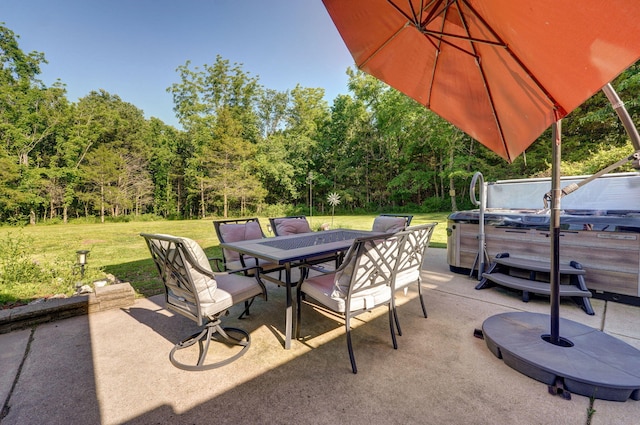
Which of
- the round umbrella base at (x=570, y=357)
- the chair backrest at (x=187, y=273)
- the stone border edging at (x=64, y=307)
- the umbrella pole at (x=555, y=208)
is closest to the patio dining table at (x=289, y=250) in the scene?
the chair backrest at (x=187, y=273)

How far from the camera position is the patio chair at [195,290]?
1846 millimetres

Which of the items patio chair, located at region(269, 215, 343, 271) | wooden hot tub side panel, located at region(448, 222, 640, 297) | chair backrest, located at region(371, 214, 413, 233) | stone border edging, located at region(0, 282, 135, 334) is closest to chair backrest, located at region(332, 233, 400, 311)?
patio chair, located at region(269, 215, 343, 271)

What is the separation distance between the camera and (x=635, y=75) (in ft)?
26.3

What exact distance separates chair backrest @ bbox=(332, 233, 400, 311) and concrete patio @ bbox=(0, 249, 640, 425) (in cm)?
51

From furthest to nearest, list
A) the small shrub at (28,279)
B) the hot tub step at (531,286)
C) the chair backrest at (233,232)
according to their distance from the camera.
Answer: the chair backrest at (233,232) < the small shrub at (28,279) < the hot tub step at (531,286)

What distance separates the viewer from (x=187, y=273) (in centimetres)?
184

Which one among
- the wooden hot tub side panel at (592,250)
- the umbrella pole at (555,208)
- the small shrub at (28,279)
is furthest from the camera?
the small shrub at (28,279)

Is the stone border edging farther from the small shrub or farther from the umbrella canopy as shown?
the umbrella canopy

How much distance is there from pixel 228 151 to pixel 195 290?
17.8 m

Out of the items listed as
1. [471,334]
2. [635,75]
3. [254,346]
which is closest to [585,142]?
[635,75]

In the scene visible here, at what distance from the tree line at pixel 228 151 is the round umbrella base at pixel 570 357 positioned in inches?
484

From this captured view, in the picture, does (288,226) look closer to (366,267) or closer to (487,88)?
(366,267)

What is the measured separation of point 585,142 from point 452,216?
40.1ft

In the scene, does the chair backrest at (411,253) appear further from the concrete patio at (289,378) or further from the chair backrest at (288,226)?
the chair backrest at (288,226)
